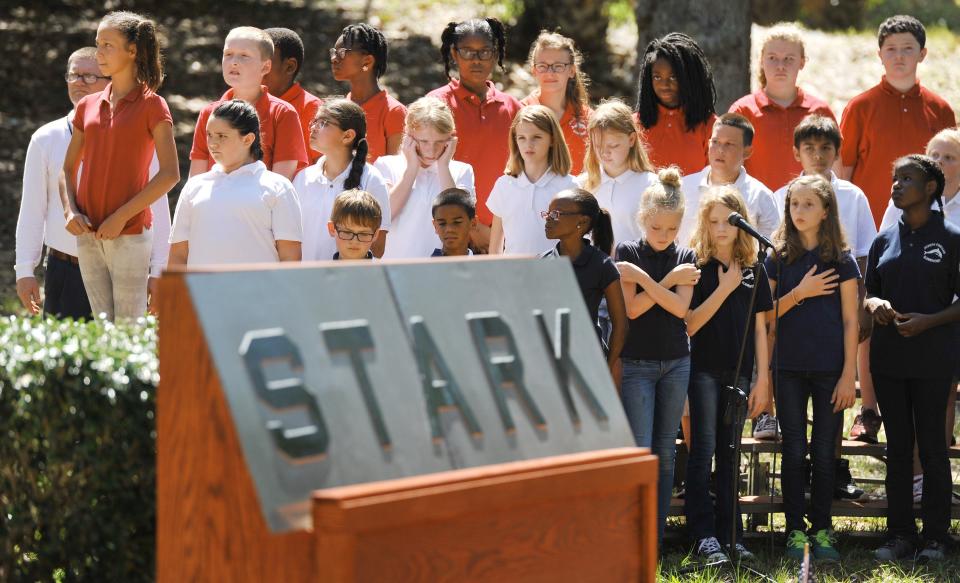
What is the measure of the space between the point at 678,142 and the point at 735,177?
25.4 inches

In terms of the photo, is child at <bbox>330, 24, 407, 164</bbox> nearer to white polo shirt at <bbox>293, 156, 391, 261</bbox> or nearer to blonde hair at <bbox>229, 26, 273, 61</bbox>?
blonde hair at <bbox>229, 26, 273, 61</bbox>

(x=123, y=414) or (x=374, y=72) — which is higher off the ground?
(x=374, y=72)

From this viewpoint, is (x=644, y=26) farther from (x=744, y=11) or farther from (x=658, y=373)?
(x=658, y=373)

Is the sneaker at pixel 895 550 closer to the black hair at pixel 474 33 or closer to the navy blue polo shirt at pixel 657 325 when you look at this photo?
the navy blue polo shirt at pixel 657 325

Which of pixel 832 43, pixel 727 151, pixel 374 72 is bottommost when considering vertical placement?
Result: pixel 727 151

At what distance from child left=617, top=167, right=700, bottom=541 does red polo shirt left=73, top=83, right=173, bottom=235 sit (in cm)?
234

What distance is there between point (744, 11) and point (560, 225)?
6.27 metres

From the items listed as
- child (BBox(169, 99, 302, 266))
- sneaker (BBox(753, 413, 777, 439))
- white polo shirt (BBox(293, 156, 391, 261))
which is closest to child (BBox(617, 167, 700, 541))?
sneaker (BBox(753, 413, 777, 439))

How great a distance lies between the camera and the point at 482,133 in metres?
7.34

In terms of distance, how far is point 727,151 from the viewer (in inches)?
256

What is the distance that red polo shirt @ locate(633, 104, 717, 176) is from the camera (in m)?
7.12

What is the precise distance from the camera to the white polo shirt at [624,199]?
636cm

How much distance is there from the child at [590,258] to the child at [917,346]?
135 centimetres

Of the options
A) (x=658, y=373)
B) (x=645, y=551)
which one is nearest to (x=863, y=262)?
(x=658, y=373)
